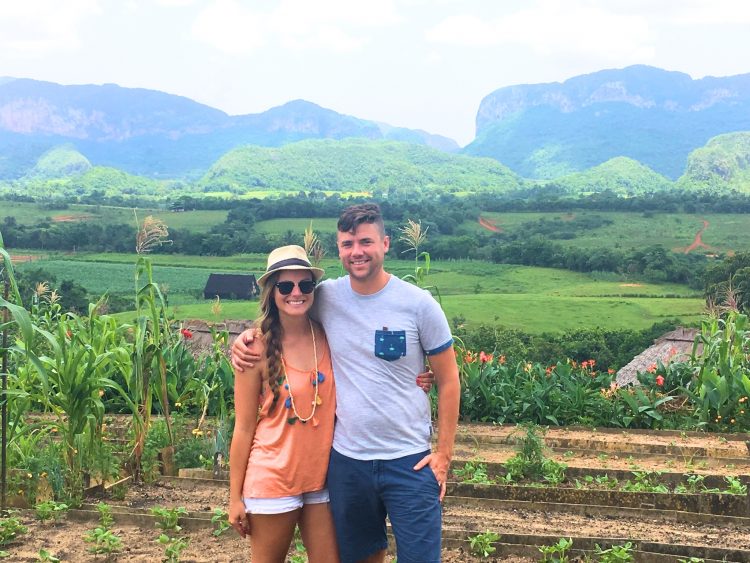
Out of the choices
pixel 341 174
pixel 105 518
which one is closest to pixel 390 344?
pixel 105 518

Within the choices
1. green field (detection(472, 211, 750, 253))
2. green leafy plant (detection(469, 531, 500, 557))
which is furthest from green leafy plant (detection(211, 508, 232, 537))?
green field (detection(472, 211, 750, 253))

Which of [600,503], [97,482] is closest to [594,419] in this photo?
[600,503]

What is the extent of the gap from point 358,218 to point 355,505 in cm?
99

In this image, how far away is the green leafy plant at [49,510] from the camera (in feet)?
14.8

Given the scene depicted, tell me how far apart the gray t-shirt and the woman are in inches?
3.2

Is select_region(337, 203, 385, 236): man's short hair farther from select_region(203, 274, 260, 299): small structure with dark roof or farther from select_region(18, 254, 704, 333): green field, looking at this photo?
select_region(203, 274, 260, 299): small structure with dark roof

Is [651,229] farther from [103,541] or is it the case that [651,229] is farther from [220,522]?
[103,541]

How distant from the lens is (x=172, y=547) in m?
3.86

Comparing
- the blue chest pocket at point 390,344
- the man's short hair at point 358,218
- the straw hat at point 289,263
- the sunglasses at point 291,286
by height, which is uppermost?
the man's short hair at point 358,218

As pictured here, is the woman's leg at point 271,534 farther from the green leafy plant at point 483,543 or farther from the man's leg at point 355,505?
the green leafy plant at point 483,543

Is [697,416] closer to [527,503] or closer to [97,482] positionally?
[527,503]

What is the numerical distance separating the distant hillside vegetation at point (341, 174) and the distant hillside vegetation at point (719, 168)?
115ft

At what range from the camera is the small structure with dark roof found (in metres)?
55.2

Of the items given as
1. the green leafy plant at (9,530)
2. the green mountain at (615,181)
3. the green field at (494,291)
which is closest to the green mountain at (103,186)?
the green mountain at (615,181)
